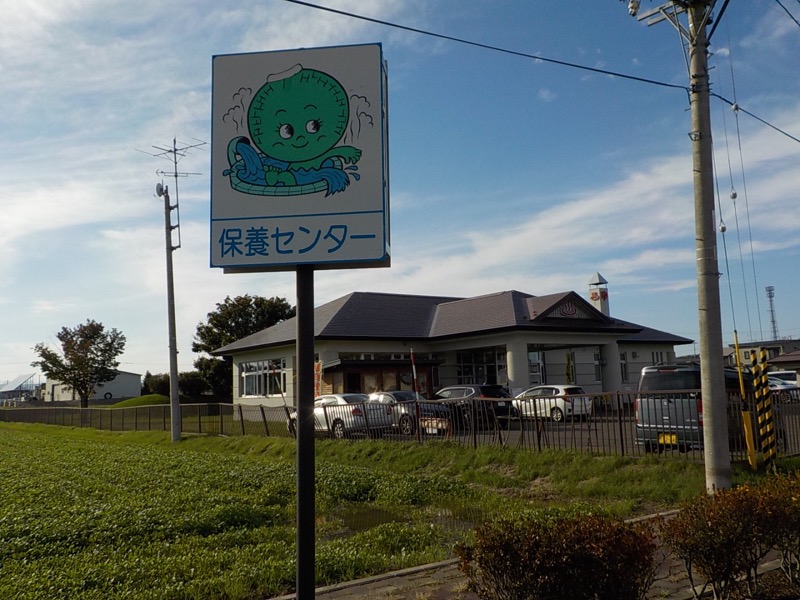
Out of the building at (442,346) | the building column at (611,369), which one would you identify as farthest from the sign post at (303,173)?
the building column at (611,369)

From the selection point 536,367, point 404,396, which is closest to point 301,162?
point 404,396

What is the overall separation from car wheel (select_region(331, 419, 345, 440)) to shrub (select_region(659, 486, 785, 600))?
16004 millimetres

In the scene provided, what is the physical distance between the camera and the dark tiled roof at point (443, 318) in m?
32.0

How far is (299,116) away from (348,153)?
1.38 ft

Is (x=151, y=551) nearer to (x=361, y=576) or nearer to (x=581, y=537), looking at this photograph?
(x=361, y=576)

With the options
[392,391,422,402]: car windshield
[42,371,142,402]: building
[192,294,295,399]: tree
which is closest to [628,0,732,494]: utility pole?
[392,391,422,402]: car windshield

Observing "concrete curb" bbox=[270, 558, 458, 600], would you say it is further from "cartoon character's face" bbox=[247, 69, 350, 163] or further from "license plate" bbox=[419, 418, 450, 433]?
"license plate" bbox=[419, 418, 450, 433]

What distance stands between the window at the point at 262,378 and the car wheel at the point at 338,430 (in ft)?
40.5

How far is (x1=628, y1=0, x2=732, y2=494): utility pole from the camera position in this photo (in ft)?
29.8

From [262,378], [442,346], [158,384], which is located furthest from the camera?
[158,384]

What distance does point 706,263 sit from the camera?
9281 millimetres

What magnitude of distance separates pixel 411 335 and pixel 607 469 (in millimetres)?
22270

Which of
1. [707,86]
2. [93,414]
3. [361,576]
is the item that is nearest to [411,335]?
[93,414]

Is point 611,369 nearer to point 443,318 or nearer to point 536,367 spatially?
point 536,367
